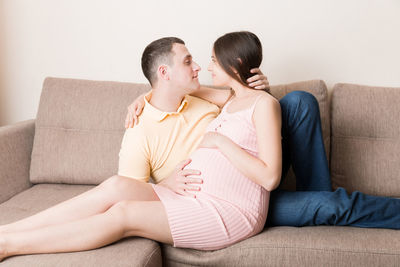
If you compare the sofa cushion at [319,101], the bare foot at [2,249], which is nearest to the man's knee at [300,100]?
the sofa cushion at [319,101]

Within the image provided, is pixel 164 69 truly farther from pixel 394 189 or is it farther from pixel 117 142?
pixel 394 189

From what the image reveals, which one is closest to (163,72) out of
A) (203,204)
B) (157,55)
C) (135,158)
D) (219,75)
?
(157,55)

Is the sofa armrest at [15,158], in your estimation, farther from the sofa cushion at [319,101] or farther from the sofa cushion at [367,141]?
the sofa cushion at [367,141]

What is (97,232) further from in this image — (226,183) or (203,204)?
(226,183)

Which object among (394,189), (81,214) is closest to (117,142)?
(81,214)

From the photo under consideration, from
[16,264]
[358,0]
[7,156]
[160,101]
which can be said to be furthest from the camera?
[358,0]

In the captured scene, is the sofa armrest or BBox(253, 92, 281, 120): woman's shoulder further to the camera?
the sofa armrest

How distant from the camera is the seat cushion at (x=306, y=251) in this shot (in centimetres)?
135

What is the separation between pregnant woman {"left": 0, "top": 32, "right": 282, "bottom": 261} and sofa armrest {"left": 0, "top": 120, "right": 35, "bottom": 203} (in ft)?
1.94

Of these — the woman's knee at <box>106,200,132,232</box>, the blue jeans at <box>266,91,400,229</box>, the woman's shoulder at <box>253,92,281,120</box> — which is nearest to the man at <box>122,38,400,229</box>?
the blue jeans at <box>266,91,400,229</box>

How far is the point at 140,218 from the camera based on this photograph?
1.39m

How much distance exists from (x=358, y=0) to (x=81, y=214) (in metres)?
1.76

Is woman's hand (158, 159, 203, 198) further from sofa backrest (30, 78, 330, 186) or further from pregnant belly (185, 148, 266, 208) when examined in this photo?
sofa backrest (30, 78, 330, 186)

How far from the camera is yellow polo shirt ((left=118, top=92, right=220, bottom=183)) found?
170 centimetres
